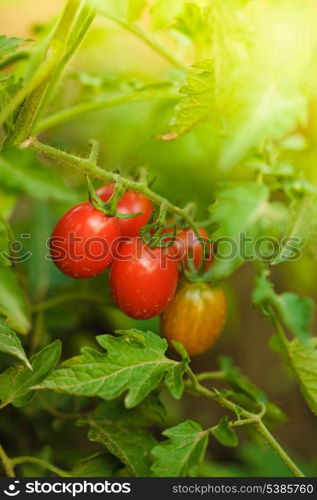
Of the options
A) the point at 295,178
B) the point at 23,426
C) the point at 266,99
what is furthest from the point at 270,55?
the point at 23,426

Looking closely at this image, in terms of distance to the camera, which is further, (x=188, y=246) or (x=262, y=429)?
(x=188, y=246)

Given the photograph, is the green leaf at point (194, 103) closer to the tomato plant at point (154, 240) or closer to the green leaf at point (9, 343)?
the tomato plant at point (154, 240)

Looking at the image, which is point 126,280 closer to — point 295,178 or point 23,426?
point 295,178

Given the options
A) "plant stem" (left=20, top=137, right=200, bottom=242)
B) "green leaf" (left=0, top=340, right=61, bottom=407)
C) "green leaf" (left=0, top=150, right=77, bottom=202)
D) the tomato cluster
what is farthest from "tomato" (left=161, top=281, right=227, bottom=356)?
"green leaf" (left=0, top=150, right=77, bottom=202)

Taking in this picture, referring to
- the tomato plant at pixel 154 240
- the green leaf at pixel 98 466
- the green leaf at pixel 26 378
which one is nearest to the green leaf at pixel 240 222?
the tomato plant at pixel 154 240

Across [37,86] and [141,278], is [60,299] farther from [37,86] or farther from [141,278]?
[37,86]

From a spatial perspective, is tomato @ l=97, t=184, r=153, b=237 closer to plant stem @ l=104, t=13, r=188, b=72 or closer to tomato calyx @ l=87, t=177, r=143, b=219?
tomato calyx @ l=87, t=177, r=143, b=219

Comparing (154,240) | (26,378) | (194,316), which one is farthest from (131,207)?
(26,378)
